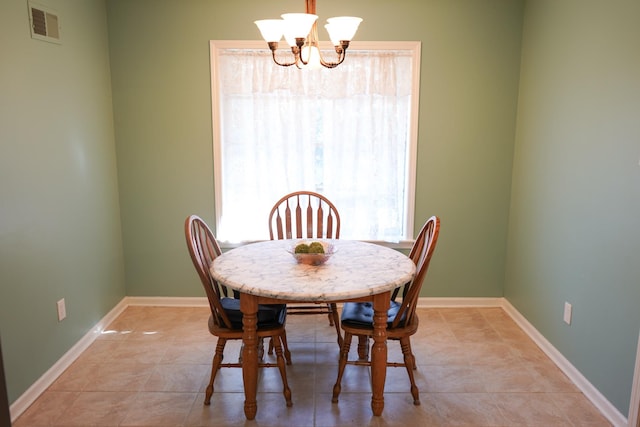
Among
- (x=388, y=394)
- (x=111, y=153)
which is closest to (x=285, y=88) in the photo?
(x=111, y=153)

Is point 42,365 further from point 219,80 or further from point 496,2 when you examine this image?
point 496,2

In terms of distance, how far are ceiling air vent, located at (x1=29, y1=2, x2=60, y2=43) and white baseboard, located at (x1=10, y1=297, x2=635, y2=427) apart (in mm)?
1785

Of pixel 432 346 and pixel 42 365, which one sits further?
pixel 432 346

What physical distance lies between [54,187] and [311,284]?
1.62 meters

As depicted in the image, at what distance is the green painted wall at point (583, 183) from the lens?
2.23m

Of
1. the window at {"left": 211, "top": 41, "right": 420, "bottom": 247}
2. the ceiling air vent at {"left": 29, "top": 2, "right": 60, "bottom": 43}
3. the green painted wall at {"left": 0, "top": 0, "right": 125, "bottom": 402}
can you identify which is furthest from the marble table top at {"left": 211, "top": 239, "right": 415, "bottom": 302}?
the ceiling air vent at {"left": 29, "top": 2, "right": 60, "bottom": 43}

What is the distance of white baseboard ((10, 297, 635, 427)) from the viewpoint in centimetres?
234

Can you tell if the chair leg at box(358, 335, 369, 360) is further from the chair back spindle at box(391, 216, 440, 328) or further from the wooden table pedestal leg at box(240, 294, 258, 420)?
the wooden table pedestal leg at box(240, 294, 258, 420)

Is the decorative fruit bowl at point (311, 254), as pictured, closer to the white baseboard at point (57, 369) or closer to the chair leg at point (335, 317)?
the chair leg at point (335, 317)

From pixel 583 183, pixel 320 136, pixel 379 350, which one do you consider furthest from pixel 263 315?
pixel 583 183

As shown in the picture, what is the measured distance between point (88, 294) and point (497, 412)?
252 cm

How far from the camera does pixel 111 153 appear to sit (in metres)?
3.40

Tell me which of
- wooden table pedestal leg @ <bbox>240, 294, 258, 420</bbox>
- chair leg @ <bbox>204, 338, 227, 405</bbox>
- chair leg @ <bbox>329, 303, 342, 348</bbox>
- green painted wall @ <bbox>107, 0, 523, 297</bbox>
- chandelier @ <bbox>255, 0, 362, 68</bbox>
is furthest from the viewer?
green painted wall @ <bbox>107, 0, 523, 297</bbox>

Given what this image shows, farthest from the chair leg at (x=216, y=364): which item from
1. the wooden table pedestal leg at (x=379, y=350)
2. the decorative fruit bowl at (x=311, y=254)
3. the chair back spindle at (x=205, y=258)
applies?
the wooden table pedestal leg at (x=379, y=350)
